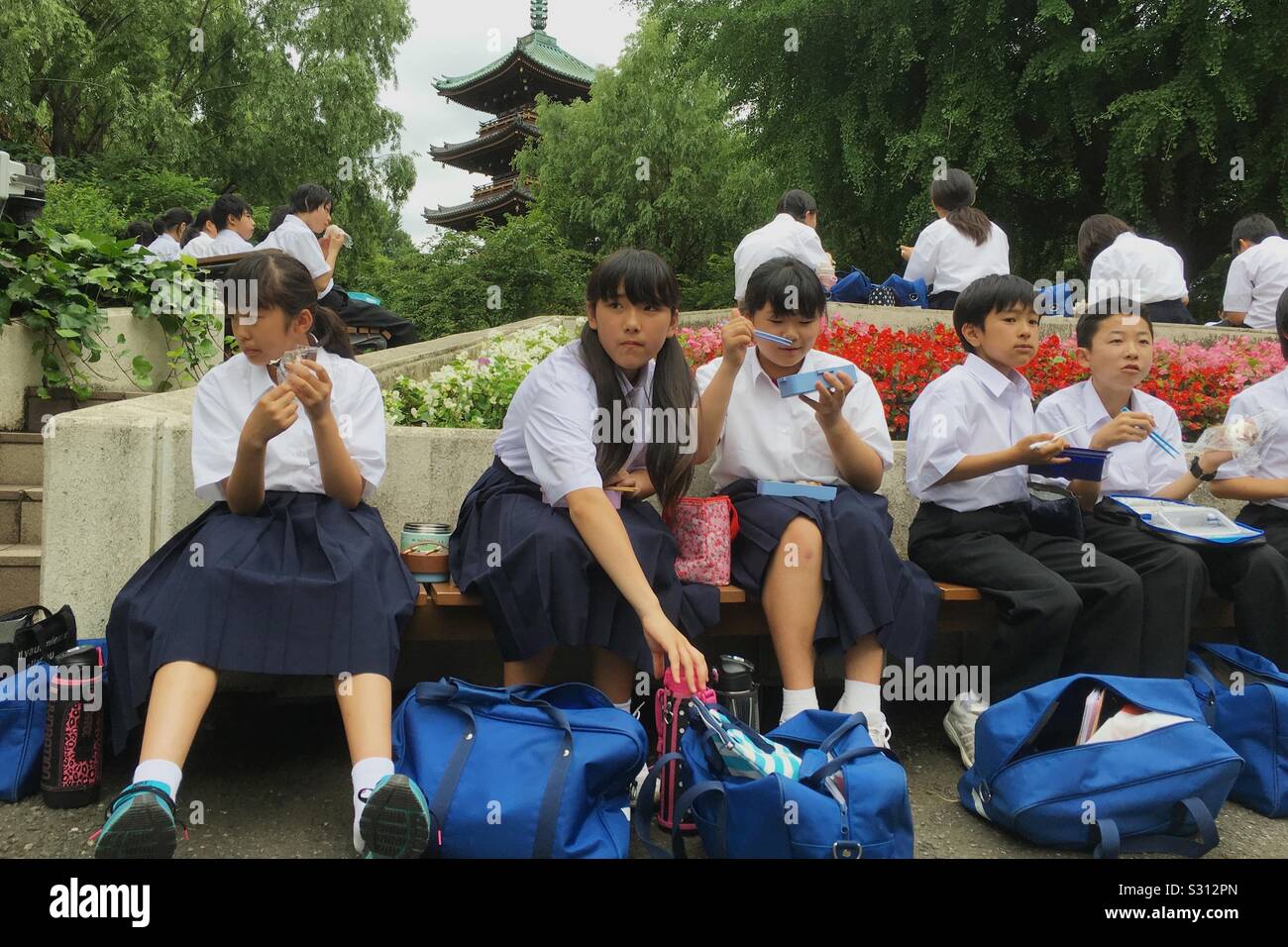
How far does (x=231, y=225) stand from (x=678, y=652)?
6.39 meters

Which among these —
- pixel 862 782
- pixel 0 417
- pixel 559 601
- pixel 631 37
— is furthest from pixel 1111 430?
pixel 631 37

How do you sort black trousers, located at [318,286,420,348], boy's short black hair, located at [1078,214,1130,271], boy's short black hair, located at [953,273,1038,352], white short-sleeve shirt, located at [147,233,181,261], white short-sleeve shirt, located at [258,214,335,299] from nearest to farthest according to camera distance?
boy's short black hair, located at [953,273,1038,352], white short-sleeve shirt, located at [258,214,335,299], boy's short black hair, located at [1078,214,1130,271], black trousers, located at [318,286,420,348], white short-sleeve shirt, located at [147,233,181,261]

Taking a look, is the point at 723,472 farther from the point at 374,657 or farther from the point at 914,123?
the point at 914,123

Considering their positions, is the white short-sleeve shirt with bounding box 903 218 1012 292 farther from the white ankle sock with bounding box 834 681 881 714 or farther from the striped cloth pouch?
the striped cloth pouch

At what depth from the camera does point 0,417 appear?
4.75 metres

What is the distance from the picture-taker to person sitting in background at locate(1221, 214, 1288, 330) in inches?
288

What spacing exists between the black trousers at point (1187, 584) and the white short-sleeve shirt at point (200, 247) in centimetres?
636

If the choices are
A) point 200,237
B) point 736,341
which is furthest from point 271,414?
point 200,237

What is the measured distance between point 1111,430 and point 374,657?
247 cm

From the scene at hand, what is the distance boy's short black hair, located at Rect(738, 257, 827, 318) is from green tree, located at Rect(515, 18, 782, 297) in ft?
54.4

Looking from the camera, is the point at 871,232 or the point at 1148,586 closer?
the point at 1148,586

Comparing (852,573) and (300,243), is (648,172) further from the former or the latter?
(852,573)

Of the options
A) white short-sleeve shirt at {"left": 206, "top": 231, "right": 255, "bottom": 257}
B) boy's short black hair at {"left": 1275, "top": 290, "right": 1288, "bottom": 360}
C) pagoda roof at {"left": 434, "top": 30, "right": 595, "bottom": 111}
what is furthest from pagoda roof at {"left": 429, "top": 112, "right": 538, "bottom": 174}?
boy's short black hair at {"left": 1275, "top": 290, "right": 1288, "bottom": 360}

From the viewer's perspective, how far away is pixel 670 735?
8.84 ft
